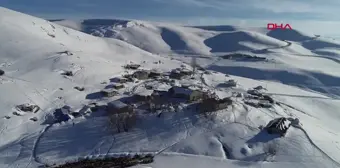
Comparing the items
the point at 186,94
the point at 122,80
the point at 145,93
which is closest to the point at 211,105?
the point at 186,94

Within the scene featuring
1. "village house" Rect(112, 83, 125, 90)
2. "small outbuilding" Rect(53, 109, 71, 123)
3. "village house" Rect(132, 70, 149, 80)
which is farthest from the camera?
"village house" Rect(132, 70, 149, 80)

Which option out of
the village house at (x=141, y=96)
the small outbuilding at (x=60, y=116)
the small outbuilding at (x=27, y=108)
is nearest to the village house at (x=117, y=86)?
the village house at (x=141, y=96)

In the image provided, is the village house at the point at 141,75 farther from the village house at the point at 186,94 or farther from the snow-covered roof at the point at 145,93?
the village house at the point at 186,94

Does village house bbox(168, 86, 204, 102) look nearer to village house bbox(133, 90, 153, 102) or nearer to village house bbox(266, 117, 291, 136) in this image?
village house bbox(133, 90, 153, 102)

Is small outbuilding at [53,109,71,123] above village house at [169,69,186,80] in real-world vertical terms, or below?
below

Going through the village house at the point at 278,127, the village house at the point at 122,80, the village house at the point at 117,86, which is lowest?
the village house at the point at 278,127

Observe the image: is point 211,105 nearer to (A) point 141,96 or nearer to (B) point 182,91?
(B) point 182,91

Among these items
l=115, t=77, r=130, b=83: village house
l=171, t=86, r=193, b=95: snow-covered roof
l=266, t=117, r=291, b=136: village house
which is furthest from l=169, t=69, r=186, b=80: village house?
l=266, t=117, r=291, b=136: village house

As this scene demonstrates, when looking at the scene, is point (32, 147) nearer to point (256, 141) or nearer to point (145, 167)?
point (145, 167)
